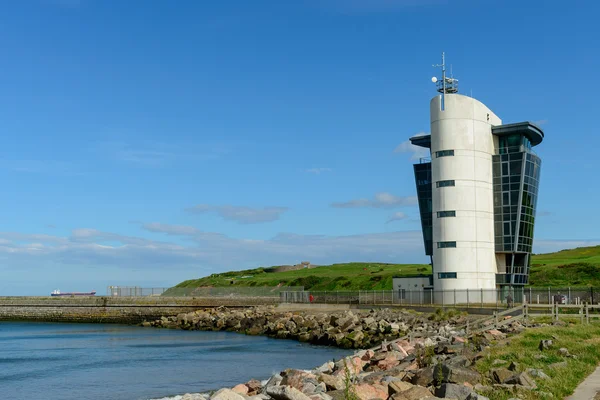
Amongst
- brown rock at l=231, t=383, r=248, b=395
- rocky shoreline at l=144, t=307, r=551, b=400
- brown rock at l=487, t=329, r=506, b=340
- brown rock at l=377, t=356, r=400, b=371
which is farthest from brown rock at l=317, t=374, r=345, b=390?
brown rock at l=487, t=329, r=506, b=340

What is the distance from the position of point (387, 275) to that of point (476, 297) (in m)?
57.4

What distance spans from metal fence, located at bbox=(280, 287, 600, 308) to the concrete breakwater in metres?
5.87

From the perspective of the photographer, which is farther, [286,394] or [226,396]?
[226,396]

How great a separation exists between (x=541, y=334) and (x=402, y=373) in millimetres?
12265

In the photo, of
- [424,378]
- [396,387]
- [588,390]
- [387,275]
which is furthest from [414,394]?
[387,275]

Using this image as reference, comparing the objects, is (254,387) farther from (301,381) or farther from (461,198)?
(461,198)

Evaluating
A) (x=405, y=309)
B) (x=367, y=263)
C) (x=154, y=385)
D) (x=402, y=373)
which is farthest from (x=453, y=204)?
(x=367, y=263)

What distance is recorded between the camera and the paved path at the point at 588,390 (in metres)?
16.1

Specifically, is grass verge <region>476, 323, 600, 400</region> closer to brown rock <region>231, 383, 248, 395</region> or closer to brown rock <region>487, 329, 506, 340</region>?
brown rock <region>487, 329, 506, 340</region>

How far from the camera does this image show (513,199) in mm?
67938

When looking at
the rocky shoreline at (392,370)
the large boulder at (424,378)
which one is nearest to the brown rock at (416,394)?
the rocky shoreline at (392,370)

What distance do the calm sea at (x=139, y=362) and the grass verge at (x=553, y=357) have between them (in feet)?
44.7

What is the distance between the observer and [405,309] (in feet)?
214

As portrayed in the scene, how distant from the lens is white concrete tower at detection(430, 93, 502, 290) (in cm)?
6638
